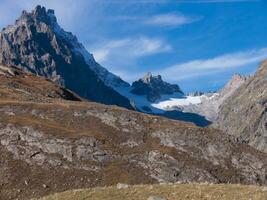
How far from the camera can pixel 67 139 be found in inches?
3868

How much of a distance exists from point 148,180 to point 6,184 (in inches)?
882

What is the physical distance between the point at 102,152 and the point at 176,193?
6018 cm

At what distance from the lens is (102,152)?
3799 inches

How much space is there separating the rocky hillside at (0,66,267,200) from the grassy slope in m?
43.1

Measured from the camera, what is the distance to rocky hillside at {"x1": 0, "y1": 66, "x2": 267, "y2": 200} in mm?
87750

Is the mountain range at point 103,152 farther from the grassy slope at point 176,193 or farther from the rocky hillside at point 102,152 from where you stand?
the grassy slope at point 176,193

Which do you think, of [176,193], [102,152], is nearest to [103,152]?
[102,152]

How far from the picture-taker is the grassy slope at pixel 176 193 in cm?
3569

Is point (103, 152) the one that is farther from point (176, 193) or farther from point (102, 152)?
point (176, 193)

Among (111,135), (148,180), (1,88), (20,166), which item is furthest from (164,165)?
(1,88)

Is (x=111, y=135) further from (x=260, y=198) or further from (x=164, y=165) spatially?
(x=260, y=198)

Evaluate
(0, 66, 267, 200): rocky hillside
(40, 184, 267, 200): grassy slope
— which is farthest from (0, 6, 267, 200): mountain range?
(40, 184, 267, 200): grassy slope

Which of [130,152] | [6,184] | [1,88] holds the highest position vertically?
[1,88]

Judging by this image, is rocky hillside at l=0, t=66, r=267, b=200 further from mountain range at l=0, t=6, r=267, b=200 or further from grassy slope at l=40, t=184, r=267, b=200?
grassy slope at l=40, t=184, r=267, b=200
